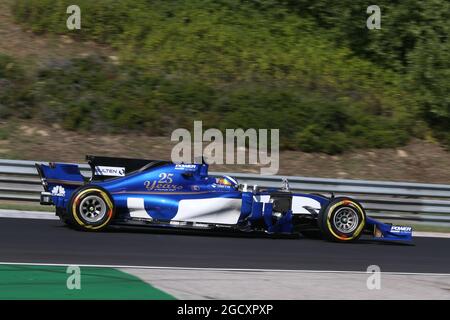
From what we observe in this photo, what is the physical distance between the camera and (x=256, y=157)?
16844 millimetres

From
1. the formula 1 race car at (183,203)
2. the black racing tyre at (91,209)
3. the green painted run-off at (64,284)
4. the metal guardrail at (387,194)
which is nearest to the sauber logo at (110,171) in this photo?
the formula 1 race car at (183,203)

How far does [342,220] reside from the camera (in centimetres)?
1117

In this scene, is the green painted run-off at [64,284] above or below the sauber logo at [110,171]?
below

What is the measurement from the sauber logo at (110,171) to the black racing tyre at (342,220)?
2.76m

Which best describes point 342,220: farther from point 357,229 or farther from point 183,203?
point 183,203

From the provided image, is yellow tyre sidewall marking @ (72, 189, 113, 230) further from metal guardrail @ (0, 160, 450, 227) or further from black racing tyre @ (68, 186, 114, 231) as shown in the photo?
metal guardrail @ (0, 160, 450, 227)

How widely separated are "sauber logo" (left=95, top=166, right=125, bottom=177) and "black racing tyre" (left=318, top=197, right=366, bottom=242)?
9.06 feet

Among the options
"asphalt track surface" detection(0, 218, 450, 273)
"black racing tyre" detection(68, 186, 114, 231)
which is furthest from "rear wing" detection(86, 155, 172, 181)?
"asphalt track surface" detection(0, 218, 450, 273)

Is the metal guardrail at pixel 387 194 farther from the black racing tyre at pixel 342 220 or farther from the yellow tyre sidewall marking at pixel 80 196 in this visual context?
the yellow tyre sidewall marking at pixel 80 196

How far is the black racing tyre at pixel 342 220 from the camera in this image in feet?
36.3

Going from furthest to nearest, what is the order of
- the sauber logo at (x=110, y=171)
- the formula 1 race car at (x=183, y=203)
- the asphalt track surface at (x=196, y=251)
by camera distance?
the sauber logo at (x=110, y=171) < the formula 1 race car at (x=183, y=203) < the asphalt track surface at (x=196, y=251)
